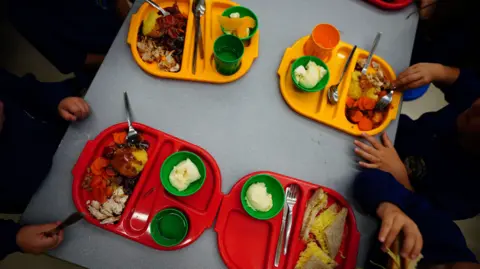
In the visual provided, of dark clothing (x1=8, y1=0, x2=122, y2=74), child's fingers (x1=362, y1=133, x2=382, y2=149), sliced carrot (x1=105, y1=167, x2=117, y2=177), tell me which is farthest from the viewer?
dark clothing (x1=8, y1=0, x2=122, y2=74)

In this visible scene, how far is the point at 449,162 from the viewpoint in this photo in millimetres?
1068

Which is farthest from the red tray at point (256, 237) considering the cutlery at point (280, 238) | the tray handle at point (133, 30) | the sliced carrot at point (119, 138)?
the tray handle at point (133, 30)

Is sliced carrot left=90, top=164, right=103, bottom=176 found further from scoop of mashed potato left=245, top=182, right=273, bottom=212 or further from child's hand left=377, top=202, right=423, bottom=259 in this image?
child's hand left=377, top=202, right=423, bottom=259

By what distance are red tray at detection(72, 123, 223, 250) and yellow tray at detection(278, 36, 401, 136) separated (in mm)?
345

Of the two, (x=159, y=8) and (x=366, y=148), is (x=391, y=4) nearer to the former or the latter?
(x=366, y=148)

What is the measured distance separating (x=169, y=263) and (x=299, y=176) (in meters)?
0.44

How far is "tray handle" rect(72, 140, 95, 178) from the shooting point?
0.89 m

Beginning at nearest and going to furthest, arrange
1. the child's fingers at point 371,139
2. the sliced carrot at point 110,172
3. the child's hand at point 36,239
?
the child's hand at point 36,239 < the sliced carrot at point 110,172 < the child's fingers at point 371,139

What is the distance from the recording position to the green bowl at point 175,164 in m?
0.87

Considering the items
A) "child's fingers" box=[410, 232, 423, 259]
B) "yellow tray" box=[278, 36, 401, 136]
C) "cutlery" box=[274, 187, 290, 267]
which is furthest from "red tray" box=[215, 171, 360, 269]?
"yellow tray" box=[278, 36, 401, 136]

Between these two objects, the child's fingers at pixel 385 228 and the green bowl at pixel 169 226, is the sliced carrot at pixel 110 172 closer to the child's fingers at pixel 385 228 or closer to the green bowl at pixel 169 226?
the green bowl at pixel 169 226

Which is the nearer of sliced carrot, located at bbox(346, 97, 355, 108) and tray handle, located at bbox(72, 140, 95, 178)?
tray handle, located at bbox(72, 140, 95, 178)

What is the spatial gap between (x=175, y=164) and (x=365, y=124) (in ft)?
A: 2.02

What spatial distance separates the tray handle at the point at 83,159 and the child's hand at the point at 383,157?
794 mm
